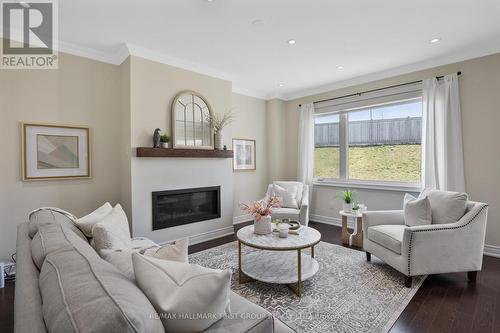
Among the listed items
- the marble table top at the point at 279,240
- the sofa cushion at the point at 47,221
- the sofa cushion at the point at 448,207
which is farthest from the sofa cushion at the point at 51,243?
the sofa cushion at the point at 448,207

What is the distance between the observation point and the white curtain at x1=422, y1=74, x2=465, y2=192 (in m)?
3.49

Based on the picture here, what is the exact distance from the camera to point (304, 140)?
Answer: 5.19 m

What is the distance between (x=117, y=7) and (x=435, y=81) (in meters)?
4.25

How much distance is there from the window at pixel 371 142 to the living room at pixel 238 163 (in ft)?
0.12

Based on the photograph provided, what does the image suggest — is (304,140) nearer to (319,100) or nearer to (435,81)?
(319,100)

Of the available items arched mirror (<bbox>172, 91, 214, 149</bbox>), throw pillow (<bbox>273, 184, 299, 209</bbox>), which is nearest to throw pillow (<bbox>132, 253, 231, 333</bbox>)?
arched mirror (<bbox>172, 91, 214, 149</bbox>)

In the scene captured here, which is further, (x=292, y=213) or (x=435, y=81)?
(x=292, y=213)

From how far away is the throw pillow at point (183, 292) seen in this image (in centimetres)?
92

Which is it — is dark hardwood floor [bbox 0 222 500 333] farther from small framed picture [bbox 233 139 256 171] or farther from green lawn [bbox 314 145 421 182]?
small framed picture [bbox 233 139 256 171]

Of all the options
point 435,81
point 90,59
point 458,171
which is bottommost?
point 458,171

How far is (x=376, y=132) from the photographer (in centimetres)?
447

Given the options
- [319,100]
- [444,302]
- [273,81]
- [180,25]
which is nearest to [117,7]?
[180,25]

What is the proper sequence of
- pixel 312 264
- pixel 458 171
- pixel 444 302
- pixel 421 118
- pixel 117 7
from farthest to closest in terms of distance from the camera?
pixel 421 118
pixel 458 171
pixel 312 264
pixel 117 7
pixel 444 302

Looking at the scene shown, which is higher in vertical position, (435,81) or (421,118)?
(435,81)
